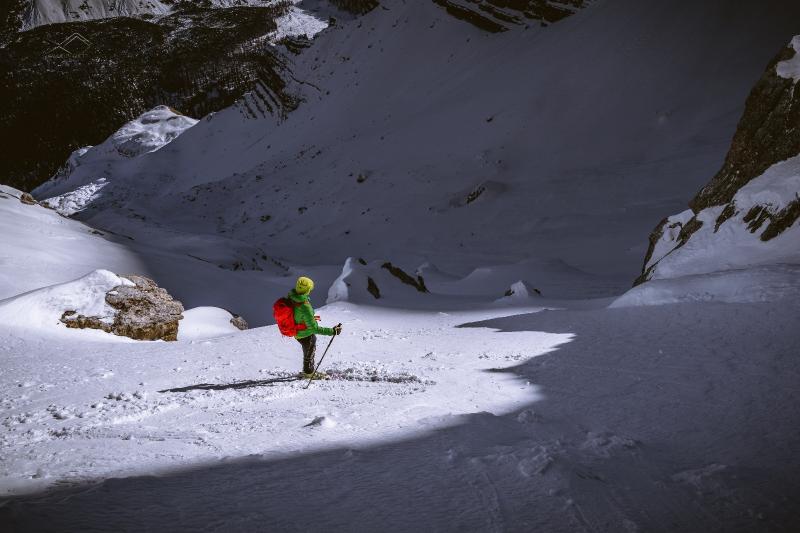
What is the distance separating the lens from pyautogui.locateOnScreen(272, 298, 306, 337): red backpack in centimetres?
461

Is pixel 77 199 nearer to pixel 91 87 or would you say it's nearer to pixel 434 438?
pixel 91 87

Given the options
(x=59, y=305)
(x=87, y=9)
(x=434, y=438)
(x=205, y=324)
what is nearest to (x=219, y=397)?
(x=434, y=438)

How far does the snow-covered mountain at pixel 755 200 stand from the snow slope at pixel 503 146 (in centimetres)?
511

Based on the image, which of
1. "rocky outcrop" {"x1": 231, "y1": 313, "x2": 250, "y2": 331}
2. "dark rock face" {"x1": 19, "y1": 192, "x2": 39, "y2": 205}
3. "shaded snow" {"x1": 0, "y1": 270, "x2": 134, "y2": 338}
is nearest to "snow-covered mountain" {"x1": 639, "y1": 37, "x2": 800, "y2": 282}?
"rocky outcrop" {"x1": 231, "y1": 313, "x2": 250, "y2": 331}

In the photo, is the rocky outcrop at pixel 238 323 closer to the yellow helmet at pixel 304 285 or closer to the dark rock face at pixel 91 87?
the yellow helmet at pixel 304 285

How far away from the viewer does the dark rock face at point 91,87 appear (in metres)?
56.7

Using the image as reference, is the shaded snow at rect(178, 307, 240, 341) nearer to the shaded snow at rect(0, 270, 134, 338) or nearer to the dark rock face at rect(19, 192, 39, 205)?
the shaded snow at rect(0, 270, 134, 338)

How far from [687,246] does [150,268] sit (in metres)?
10.0

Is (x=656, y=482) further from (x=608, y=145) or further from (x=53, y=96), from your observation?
(x=53, y=96)

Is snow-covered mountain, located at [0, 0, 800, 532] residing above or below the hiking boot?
above

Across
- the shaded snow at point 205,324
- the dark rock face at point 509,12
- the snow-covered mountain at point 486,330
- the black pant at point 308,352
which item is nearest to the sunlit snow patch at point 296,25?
the dark rock face at point 509,12

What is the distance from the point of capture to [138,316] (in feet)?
22.3

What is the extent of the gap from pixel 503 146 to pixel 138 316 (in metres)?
17.5

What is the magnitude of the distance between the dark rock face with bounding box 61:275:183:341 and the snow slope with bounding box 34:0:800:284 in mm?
10272
